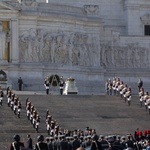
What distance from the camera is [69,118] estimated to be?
A: 4156cm

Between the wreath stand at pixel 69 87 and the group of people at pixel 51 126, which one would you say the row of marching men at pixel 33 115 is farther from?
the wreath stand at pixel 69 87

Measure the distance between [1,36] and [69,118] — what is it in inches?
666

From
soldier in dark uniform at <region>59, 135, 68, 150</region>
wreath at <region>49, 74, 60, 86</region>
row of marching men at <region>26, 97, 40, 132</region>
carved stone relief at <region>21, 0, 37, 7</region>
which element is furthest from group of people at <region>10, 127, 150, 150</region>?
carved stone relief at <region>21, 0, 37, 7</region>

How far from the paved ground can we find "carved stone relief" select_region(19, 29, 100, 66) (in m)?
9.41

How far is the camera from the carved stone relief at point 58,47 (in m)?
57.8

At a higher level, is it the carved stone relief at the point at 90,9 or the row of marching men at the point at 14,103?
the carved stone relief at the point at 90,9

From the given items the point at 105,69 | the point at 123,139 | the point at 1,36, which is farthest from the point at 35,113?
the point at 105,69

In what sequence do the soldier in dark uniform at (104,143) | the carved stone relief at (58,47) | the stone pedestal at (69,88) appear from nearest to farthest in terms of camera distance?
1. the soldier in dark uniform at (104,143)
2. the stone pedestal at (69,88)
3. the carved stone relief at (58,47)

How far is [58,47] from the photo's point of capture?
5862 cm

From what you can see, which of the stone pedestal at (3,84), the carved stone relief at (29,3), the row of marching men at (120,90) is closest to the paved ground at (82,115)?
the row of marching men at (120,90)

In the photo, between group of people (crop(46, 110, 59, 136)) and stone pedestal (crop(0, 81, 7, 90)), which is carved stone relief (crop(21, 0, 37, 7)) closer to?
stone pedestal (crop(0, 81, 7, 90))

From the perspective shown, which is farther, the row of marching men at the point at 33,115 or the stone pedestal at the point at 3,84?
the stone pedestal at the point at 3,84

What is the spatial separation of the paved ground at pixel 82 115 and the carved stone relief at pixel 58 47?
941cm

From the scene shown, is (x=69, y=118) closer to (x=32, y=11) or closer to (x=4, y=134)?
(x=4, y=134)
